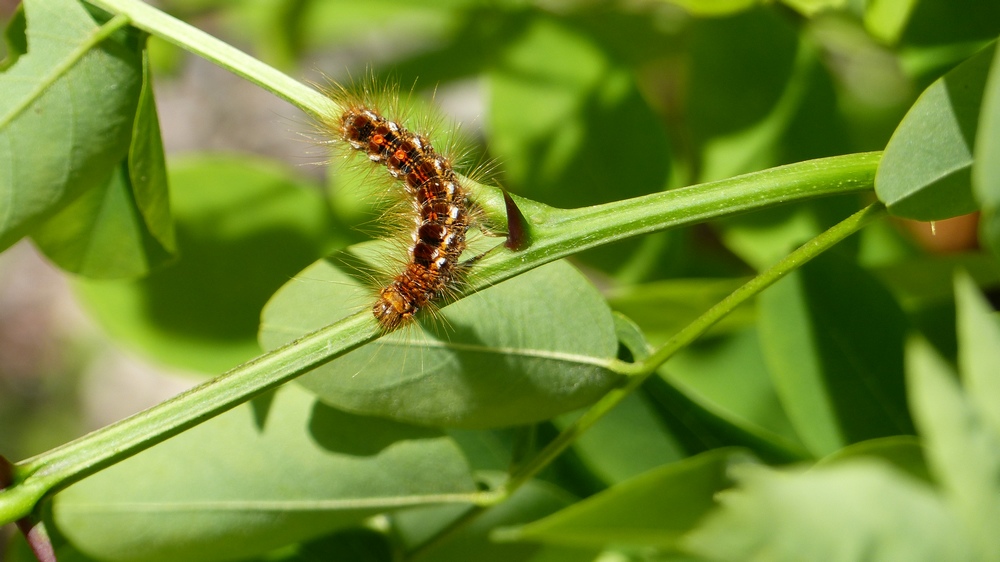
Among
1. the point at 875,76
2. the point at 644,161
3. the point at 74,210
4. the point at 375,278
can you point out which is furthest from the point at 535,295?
the point at 875,76

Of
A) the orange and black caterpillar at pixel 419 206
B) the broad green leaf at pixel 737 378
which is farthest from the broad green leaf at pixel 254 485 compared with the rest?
the broad green leaf at pixel 737 378

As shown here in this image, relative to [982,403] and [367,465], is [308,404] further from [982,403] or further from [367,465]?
[982,403]

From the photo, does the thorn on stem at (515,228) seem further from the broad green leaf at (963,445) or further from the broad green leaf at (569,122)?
the broad green leaf at (569,122)

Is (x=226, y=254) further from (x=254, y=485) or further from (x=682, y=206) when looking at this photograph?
(x=682, y=206)

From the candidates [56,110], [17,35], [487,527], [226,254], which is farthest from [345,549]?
[17,35]

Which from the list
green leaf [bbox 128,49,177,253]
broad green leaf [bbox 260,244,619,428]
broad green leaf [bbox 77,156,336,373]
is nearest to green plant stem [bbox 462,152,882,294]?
broad green leaf [bbox 260,244,619,428]
